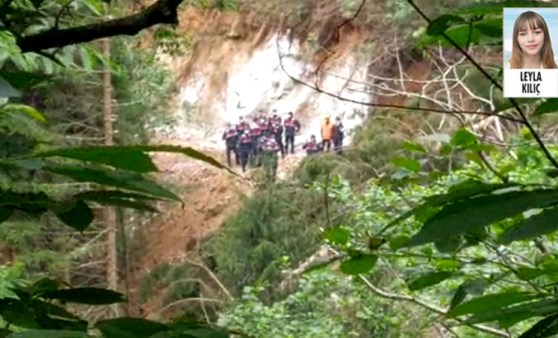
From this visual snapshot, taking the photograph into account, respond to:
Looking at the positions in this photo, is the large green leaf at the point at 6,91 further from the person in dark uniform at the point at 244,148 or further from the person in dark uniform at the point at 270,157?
the person in dark uniform at the point at 244,148

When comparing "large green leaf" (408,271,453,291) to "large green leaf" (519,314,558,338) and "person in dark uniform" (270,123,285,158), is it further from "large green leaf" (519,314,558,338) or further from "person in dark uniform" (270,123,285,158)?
"person in dark uniform" (270,123,285,158)

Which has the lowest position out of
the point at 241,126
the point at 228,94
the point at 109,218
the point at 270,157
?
the point at 109,218

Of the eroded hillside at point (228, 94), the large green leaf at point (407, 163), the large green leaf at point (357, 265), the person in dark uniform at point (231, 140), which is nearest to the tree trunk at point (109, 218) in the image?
the eroded hillside at point (228, 94)

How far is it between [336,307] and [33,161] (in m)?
3.00

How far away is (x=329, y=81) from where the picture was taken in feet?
19.3

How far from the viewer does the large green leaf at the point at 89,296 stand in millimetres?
305

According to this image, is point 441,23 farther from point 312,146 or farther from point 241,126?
point 241,126

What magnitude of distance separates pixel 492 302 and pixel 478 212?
0.05 m

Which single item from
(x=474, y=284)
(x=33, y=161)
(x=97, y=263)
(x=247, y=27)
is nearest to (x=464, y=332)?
(x=474, y=284)

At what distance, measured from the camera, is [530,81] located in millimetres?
386

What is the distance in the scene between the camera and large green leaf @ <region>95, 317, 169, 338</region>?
9.2 inches

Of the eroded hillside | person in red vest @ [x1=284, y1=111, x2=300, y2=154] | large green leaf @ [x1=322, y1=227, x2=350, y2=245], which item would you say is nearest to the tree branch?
large green leaf @ [x1=322, y1=227, x2=350, y2=245]

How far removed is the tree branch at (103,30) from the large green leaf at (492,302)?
17 centimetres

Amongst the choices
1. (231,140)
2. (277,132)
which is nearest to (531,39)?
(231,140)
